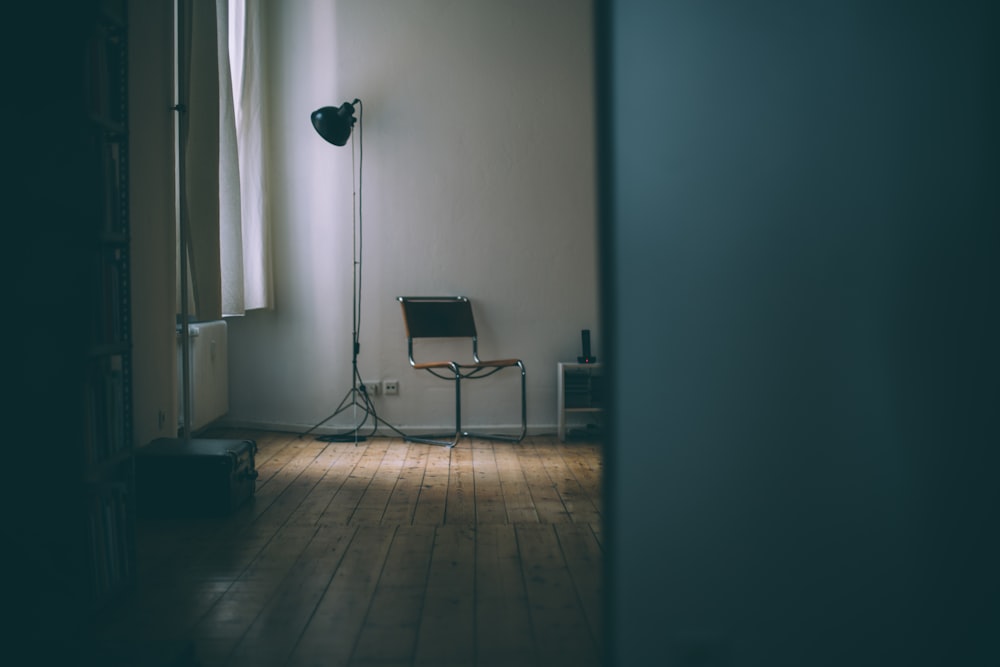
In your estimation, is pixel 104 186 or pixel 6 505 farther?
pixel 104 186

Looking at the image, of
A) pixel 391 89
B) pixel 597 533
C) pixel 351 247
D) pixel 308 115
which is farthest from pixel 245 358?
pixel 597 533

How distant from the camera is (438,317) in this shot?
187 inches

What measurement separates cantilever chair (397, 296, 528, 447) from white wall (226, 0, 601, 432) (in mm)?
105

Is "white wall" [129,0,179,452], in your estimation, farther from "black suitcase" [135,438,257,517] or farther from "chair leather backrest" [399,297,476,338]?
"chair leather backrest" [399,297,476,338]

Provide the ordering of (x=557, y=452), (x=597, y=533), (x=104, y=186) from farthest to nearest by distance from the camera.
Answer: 1. (x=557, y=452)
2. (x=597, y=533)
3. (x=104, y=186)

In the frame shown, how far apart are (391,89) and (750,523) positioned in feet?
13.6

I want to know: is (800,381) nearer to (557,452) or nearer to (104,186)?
(104,186)

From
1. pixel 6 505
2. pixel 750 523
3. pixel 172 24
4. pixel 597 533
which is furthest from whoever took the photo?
pixel 172 24

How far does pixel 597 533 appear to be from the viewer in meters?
2.75

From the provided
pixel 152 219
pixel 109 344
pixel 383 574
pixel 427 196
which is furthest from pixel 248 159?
pixel 383 574

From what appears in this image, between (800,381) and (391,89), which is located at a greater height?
(391,89)

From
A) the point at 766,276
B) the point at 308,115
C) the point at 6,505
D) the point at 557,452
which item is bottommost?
the point at 557,452

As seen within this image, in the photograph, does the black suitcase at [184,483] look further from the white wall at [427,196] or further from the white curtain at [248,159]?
the white wall at [427,196]

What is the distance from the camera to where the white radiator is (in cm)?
422
